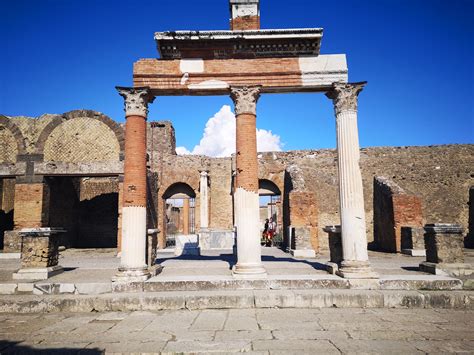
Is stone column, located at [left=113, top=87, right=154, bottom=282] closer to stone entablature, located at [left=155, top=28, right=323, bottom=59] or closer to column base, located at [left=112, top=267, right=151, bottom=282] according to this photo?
column base, located at [left=112, top=267, right=151, bottom=282]

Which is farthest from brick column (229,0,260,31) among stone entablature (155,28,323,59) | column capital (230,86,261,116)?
column capital (230,86,261,116)

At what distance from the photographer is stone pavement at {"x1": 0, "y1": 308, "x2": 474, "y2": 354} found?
383 centimetres

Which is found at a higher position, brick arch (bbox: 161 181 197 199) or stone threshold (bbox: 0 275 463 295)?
brick arch (bbox: 161 181 197 199)

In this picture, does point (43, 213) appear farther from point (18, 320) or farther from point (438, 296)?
point (438, 296)

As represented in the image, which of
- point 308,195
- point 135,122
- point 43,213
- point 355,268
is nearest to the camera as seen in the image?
point 355,268

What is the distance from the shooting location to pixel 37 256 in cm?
804

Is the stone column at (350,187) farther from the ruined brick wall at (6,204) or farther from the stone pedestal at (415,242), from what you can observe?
the ruined brick wall at (6,204)

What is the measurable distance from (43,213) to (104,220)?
5455 mm

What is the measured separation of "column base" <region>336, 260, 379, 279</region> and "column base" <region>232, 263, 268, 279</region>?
1.70m

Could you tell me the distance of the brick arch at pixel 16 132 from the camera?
15.8 meters

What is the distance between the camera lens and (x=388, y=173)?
18.5m

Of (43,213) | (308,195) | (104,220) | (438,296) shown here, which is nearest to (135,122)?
(438,296)

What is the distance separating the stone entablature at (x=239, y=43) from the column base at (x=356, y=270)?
16.6 feet

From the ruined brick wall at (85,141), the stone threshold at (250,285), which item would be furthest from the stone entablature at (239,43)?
the ruined brick wall at (85,141)
